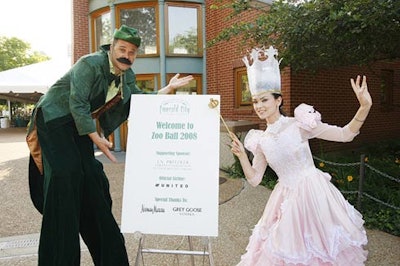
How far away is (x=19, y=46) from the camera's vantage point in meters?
46.4

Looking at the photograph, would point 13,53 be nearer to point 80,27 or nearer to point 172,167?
point 80,27

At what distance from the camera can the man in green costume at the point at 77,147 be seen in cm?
253

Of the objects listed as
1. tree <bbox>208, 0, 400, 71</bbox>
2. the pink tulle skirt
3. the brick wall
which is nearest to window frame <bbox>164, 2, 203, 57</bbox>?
the brick wall

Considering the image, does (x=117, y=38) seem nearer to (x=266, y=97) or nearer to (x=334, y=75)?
(x=266, y=97)

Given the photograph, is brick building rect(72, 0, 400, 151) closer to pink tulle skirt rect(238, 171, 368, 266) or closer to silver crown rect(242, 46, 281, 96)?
silver crown rect(242, 46, 281, 96)

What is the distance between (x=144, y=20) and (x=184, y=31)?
3.86ft

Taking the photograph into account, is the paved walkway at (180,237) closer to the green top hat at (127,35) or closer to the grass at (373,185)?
the grass at (373,185)

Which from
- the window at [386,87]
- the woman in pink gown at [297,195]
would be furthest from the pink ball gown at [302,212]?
the window at [386,87]

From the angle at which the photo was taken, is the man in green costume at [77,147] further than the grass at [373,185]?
No

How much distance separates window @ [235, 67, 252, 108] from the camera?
930 cm

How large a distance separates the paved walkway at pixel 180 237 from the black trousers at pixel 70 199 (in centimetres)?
34

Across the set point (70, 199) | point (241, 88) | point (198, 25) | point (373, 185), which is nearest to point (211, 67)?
point (198, 25)

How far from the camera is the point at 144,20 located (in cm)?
1093

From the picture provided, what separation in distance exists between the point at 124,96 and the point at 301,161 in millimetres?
1318
